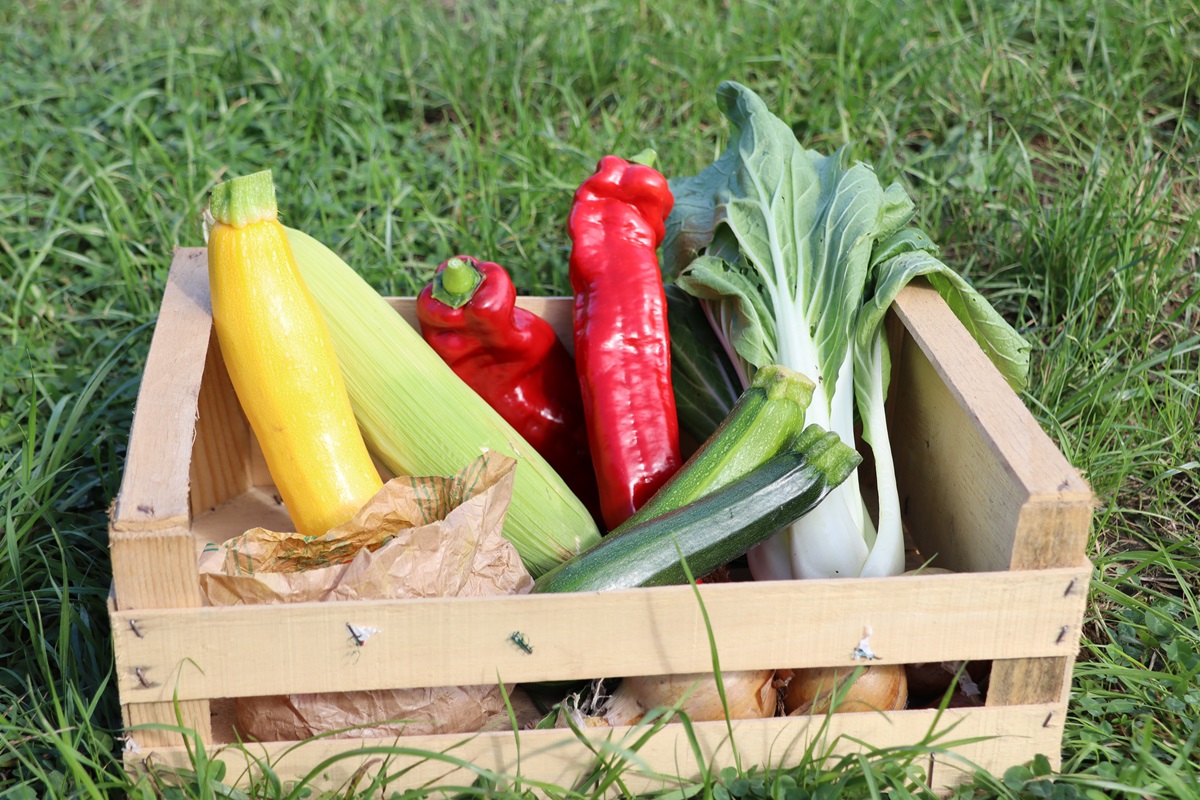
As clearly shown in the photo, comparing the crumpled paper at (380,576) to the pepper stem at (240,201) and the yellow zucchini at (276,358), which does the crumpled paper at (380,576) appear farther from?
the pepper stem at (240,201)

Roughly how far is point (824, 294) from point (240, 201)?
117cm

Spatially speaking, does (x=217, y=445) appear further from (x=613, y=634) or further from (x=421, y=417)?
(x=613, y=634)

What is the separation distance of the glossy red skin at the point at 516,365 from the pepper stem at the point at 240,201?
42 cm

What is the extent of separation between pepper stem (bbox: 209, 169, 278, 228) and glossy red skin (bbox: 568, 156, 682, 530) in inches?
28.2

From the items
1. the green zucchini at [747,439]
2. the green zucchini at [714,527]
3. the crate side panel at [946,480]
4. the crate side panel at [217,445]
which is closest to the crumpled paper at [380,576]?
the green zucchini at [714,527]

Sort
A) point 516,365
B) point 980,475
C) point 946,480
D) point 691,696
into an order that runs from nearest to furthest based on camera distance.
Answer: point 691,696 → point 980,475 → point 946,480 → point 516,365

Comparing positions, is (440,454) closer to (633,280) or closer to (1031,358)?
(633,280)

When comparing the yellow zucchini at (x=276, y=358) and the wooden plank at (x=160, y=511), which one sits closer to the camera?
the wooden plank at (x=160, y=511)

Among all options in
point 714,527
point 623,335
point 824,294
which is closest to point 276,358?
point 623,335

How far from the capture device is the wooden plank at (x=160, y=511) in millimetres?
1562

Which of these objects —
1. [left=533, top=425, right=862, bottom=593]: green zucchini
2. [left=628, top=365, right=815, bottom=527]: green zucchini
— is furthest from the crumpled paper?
[left=628, top=365, right=815, bottom=527]: green zucchini

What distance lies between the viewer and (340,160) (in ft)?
12.0

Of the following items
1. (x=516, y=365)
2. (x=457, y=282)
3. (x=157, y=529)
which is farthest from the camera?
(x=516, y=365)

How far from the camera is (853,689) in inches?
72.6
